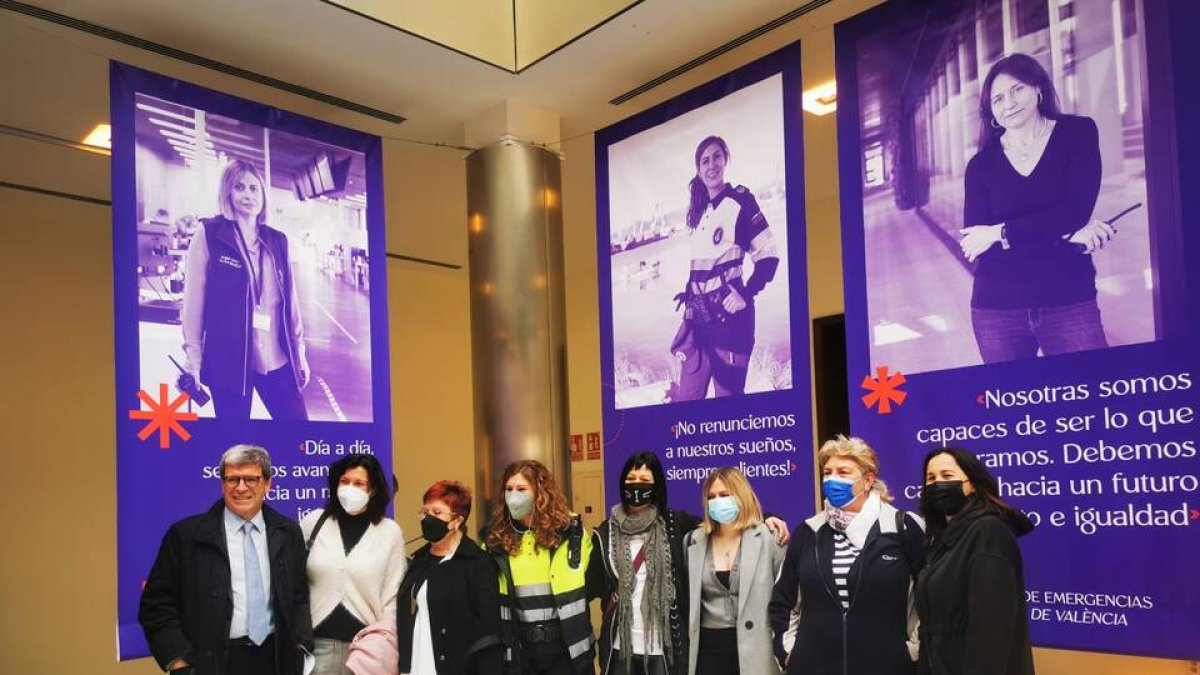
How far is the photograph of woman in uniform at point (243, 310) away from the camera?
531 centimetres

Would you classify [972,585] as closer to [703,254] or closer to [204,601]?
[204,601]

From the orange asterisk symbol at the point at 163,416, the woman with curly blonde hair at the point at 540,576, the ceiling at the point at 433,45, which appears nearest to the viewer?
the woman with curly blonde hair at the point at 540,576

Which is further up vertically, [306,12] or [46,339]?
[306,12]

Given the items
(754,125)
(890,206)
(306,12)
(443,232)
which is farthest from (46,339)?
(890,206)

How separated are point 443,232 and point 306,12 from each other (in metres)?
4.12

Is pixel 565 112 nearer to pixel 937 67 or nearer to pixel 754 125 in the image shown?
pixel 754 125

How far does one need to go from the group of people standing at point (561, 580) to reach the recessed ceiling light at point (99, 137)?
387 cm

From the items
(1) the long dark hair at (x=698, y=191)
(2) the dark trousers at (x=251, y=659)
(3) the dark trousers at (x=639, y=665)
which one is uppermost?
(1) the long dark hair at (x=698, y=191)

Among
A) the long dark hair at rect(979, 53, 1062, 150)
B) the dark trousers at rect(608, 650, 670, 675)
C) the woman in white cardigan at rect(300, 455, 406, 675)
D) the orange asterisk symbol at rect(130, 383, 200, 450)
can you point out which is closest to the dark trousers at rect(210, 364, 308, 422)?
the orange asterisk symbol at rect(130, 383, 200, 450)

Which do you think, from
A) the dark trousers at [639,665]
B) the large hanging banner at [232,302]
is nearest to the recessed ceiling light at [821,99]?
the large hanging banner at [232,302]

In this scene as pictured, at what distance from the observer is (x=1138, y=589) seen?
3.94m

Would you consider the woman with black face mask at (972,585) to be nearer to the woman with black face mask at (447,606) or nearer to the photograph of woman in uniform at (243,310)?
the woman with black face mask at (447,606)

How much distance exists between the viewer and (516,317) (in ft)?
21.2

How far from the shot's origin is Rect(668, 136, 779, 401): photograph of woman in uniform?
5.49m
